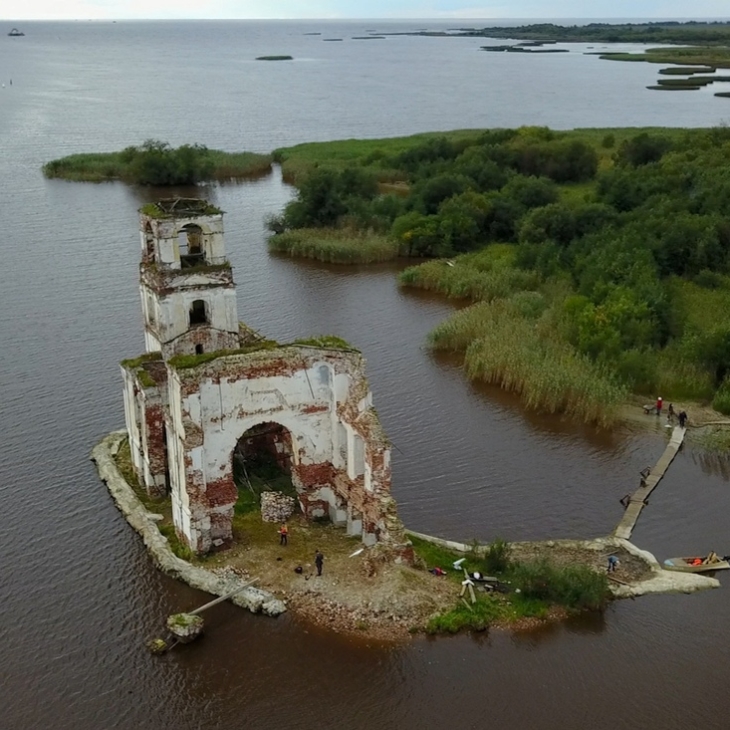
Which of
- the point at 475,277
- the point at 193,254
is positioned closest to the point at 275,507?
the point at 193,254

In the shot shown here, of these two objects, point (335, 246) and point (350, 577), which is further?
point (335, 246)

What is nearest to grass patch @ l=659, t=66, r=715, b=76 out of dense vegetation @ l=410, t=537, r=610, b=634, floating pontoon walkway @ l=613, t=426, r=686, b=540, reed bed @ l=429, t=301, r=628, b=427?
reed bed @ l=429, t=301, r=628, b=427

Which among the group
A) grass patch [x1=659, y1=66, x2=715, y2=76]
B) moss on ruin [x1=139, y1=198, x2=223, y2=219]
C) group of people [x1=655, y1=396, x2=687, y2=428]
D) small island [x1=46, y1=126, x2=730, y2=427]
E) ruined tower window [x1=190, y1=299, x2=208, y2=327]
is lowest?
group of people [x1=655, y1=396, x2=687, y2=428]

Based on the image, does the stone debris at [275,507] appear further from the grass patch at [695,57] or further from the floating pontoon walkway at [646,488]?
the grass patch at [695,57]

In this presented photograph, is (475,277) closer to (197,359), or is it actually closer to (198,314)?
(198,314)

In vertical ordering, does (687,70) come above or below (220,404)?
above

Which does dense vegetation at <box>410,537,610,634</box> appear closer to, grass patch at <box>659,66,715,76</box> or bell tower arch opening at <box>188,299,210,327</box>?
bell tower arch opening at <box>188,299,210,327</box>

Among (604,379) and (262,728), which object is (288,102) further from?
(262,728)
